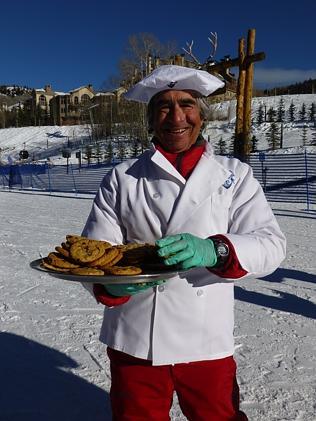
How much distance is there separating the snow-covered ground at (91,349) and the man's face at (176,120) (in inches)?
70.4

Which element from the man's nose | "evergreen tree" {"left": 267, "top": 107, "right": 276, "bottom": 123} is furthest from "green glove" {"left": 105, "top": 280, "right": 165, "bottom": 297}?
"evergreen tree" {"left": 267, "top": 107, "right": 276, "bottom": 123}

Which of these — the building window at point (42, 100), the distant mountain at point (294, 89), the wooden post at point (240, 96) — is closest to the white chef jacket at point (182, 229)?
the wooden post at point (240, 96)

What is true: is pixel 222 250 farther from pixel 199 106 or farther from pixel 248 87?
pixel 248 87

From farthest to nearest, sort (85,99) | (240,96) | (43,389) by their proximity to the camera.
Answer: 1. (85,99)
2. (240,96)
3. (43,389)

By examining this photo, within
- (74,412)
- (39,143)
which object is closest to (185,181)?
(74,412)

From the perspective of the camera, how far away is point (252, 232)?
165 cm

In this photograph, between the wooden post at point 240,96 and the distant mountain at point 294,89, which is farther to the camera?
the distant mountain at point 294,89

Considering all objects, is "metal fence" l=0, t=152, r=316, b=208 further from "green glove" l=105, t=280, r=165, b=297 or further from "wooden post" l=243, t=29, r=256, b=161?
"green glove" l=105, t=280, r=165, b=297

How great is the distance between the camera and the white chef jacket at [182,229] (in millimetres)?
1699

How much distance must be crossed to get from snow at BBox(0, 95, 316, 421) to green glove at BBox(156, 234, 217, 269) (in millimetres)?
1671

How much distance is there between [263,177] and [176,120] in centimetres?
1688

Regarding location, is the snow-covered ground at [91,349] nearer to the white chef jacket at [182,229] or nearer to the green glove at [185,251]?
the white chef jacket at [182,229]

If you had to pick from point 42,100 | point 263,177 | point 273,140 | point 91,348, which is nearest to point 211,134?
point 273,140

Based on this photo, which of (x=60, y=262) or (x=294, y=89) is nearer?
(x=60, y=262)
